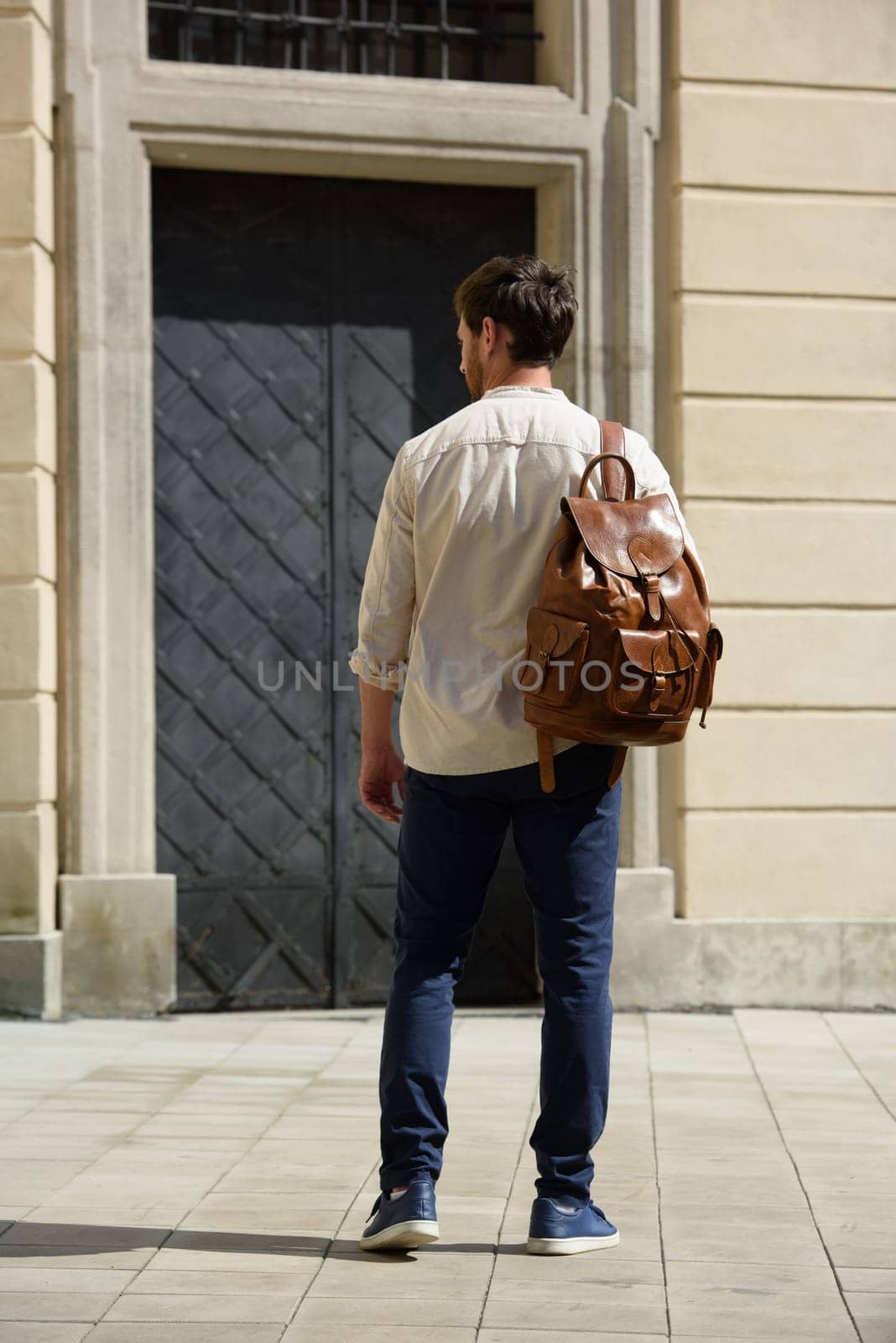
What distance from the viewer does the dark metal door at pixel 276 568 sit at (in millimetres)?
6973

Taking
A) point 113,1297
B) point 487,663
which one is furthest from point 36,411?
point 113,1297

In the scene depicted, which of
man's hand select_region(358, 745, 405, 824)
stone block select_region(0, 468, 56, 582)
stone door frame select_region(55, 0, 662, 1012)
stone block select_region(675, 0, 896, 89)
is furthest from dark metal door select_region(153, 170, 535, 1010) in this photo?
man's hand select_region(358, 745, 405, 824)

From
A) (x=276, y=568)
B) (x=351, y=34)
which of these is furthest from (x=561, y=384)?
(x=351, y=34)

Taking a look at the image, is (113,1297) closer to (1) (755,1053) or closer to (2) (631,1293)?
(2) (631,1293)

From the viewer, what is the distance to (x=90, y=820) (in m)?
6.66

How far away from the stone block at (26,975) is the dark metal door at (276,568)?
65 centimetres

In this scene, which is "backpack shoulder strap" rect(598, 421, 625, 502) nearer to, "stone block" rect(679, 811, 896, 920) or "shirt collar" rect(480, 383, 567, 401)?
"shirt collar" rect(480, 383, 567, 401)

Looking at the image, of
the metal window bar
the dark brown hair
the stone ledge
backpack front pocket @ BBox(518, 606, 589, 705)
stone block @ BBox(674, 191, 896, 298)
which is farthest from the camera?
the metal window bar

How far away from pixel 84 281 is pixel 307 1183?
3987mm

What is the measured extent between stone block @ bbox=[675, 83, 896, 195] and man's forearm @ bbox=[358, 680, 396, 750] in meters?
4.09

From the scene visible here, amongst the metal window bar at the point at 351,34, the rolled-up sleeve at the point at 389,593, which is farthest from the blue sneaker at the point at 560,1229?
the metal window bar at the point at 351,34

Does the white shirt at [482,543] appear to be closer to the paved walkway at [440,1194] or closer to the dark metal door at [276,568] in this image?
the paved walkway at [440,1194]

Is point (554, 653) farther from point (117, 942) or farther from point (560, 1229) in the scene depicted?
point (117, 942)

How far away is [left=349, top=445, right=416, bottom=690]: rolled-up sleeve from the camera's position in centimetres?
345
